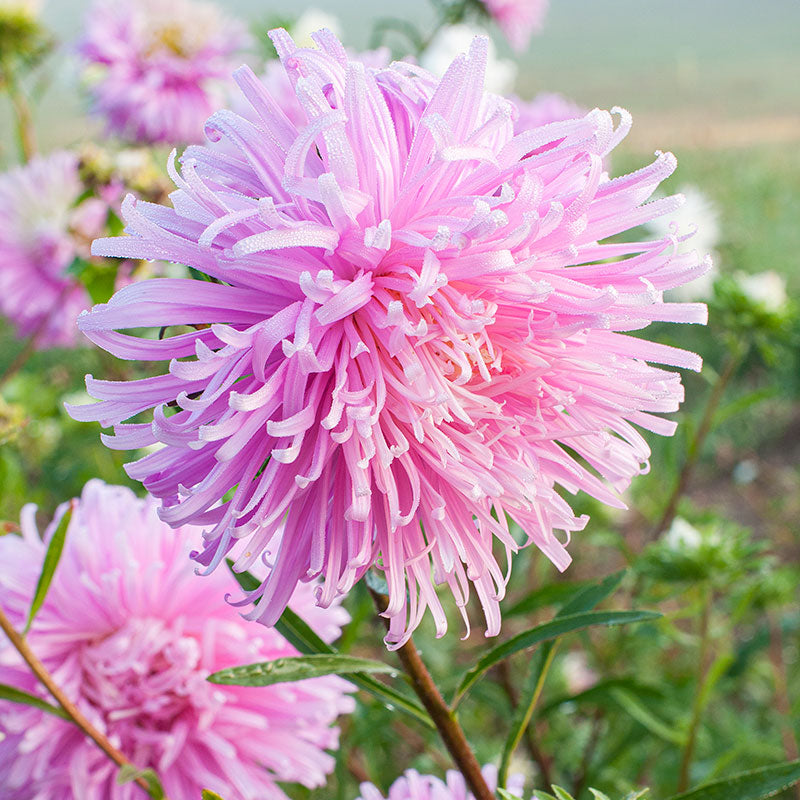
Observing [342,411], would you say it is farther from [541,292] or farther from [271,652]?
[271,652]

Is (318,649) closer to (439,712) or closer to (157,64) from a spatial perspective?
(439,712)

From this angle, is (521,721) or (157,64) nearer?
(521,721)

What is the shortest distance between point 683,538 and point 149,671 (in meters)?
0.49

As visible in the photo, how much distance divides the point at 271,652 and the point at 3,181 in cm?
96

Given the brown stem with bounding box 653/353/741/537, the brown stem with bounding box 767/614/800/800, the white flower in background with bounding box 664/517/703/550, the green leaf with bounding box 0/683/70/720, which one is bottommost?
the green leaf with bounding box 0/683/70/720

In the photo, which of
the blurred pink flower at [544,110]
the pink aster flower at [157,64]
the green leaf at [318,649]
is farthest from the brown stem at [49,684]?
the pink aster flower at [157,64]

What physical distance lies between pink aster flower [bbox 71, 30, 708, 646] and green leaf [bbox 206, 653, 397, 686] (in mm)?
40

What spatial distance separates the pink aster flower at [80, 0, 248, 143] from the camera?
1225 mm

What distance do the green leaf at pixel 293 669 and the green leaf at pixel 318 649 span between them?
0.03 meters

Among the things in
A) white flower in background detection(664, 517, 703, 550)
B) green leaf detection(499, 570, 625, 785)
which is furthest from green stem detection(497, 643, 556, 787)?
white flower in background detection(664, 517, 703, 550)

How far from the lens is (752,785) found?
14.9 inches

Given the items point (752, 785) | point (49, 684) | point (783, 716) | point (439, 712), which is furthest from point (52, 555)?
point (783, 716)

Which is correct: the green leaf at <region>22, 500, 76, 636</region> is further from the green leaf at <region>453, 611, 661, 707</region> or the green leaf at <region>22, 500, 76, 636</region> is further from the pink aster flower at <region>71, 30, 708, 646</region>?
the green leaf at <region>453, 611, 661, 707</region>

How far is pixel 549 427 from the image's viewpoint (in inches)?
14.2
